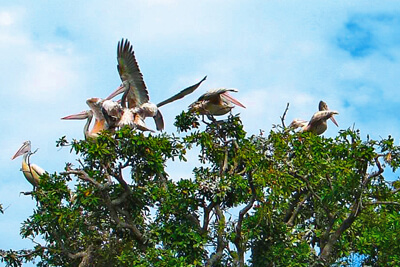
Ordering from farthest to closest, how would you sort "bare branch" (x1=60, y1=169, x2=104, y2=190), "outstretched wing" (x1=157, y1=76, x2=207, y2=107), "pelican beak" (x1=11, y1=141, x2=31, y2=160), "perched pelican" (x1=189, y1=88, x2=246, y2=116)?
"pelican beak" (x1=11, y1=141, x2=31, y2=160) → "outstretched wing" (x1=157, y1=76, x2=207, y2=107) → "perched pelican" (x1=189, y1=88, x2=246, y2=116) → "bare branch" (x1=60, y1=169, x2=104, y2=190)

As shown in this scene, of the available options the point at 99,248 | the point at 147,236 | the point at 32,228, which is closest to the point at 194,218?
the point at 147,236

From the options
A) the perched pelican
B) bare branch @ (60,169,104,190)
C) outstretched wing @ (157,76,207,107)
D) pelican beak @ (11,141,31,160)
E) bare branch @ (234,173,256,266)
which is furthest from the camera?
pelican beak @ (11,141,31,160)

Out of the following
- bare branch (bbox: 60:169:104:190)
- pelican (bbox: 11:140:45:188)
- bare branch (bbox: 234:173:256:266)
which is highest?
pelican (bbox: 11:140:45:188)

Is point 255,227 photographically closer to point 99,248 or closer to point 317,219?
point 317,219

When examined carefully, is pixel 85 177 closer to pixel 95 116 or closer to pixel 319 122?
pixel 95 116

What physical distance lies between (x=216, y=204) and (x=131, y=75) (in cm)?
388

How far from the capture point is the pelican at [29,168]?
1877cm

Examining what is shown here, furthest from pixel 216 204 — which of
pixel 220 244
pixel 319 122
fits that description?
pixel 319 122

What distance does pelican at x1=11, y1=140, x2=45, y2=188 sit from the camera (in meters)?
18.8

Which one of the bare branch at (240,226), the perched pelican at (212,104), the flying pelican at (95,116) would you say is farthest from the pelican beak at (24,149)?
the bare branch at (240,226)

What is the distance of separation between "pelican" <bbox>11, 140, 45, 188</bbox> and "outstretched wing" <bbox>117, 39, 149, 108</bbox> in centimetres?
264

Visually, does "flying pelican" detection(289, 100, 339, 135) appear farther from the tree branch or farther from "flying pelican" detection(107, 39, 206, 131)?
the tree branch

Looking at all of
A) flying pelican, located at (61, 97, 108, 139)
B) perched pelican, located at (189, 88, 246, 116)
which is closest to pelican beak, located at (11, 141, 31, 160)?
flying pelican, located at (61, 97, 108, 139)

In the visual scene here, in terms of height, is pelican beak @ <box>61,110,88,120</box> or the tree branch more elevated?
pelican beak @ <box>61,110,88,120</box>
